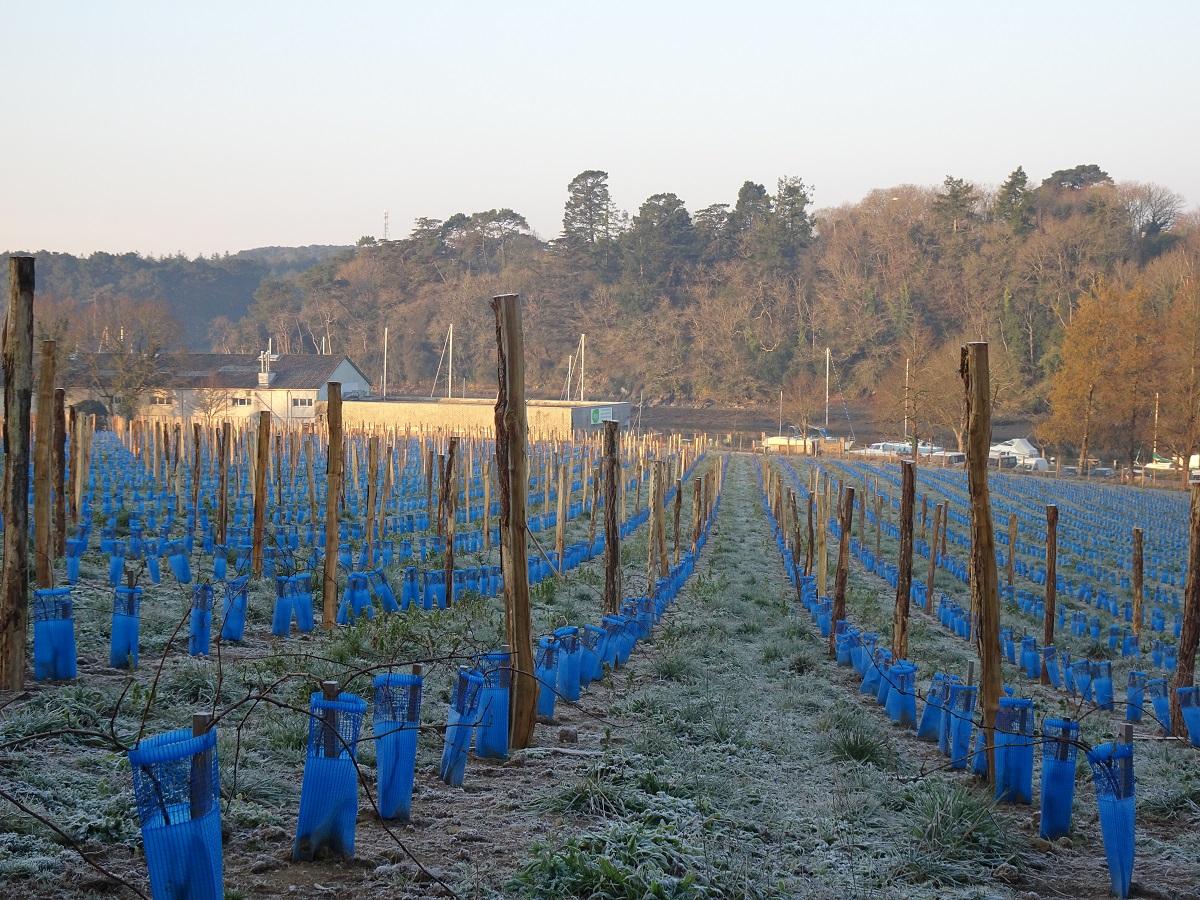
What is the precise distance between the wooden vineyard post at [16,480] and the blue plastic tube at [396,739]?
9.53ft

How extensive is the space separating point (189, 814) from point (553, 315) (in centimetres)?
7155

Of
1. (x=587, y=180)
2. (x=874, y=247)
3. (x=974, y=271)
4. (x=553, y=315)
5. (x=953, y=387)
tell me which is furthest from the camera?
(x=587, y=180)

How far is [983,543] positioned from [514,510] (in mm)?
2684

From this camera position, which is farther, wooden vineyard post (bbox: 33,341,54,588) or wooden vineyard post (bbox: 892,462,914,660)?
wooden vineyard post (bbox: 892,462,914,660)

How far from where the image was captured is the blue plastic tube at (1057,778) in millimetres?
5543

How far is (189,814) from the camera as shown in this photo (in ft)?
11.9

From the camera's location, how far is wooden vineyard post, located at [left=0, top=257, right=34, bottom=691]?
661 cm

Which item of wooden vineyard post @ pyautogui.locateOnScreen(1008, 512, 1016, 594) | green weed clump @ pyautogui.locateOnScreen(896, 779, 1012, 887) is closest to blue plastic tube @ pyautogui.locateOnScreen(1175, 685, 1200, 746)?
green weed clump @ pyautogui.locateOnScreen(896, 779, 1012, 887)

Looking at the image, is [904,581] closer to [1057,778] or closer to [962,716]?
[962,716]

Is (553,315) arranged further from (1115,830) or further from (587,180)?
(1115,830)

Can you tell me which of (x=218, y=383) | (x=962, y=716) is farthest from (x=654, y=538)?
(x=218, y=383)

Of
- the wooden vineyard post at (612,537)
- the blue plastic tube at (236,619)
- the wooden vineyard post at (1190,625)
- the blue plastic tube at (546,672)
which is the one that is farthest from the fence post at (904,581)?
the blue plastic tube at (236,619)

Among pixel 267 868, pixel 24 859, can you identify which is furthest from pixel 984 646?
pixel 24 859

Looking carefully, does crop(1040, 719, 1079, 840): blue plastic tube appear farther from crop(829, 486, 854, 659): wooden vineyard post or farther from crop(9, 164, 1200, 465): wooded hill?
crop(9, 164, 1200, 465): wooded hill
